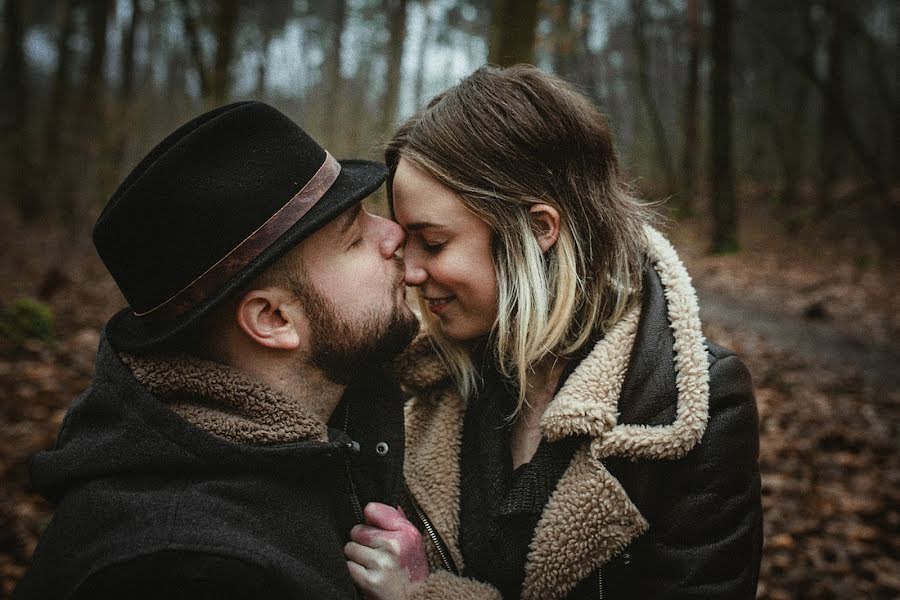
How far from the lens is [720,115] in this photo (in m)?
13.1

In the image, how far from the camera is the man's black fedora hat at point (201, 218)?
5.33 ft

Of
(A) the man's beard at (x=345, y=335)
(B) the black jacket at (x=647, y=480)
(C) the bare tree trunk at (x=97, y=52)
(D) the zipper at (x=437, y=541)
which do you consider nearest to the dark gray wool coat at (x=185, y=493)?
(A) the man's beard at (x=345, y=335)

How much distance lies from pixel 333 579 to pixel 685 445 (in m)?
1.05

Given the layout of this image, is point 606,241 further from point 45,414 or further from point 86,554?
point 45,414

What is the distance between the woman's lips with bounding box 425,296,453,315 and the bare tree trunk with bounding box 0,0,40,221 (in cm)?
1642

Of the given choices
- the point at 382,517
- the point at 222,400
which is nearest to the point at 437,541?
the point at 382,517

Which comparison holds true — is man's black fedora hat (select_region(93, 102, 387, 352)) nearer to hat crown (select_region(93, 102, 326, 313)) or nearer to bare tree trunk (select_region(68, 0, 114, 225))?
hat crown (select_region(93, 102, 326, 313))

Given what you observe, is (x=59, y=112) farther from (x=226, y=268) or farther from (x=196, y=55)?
(x=226, y=268)

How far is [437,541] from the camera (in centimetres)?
212

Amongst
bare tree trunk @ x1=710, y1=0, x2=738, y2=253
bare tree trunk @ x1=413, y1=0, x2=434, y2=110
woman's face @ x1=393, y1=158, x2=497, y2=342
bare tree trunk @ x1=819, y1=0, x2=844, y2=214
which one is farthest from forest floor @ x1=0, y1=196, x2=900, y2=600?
bare tree trunk @ x1=413, y1=0, x2=434, y2=110

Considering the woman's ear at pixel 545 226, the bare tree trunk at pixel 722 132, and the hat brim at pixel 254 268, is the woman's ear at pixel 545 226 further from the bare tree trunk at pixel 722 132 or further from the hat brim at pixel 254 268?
the bare tree trunk at pixel 722 132

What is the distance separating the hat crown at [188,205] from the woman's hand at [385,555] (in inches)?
37.1

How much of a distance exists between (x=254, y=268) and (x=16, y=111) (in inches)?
702

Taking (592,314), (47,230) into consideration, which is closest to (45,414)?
(592,314)
